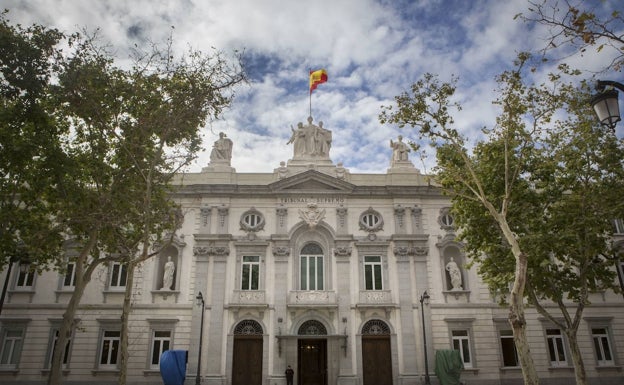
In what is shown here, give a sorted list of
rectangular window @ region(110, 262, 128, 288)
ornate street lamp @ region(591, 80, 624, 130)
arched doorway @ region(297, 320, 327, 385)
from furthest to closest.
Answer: rectangular window @ region(110, 262, 128, 288) < arched doorway @ region(297, 320, 327, 385) < ornate street lamp @ region(591, 80, 624, 130)

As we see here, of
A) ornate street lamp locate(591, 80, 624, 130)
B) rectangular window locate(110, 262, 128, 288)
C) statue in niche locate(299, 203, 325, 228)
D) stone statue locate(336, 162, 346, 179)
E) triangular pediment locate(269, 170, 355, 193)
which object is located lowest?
ornate street lamp locate(591, 80, 624, 130)

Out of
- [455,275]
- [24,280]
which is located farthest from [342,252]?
[24,280]

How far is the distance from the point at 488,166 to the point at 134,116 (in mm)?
15315

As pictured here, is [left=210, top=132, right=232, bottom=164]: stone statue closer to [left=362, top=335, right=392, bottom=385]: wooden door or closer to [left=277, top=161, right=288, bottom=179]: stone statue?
[left=277, top=161, right=288, bottom=179]: stone statue

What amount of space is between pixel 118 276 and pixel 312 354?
12.1 metres

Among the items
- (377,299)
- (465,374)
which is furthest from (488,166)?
(465,374)

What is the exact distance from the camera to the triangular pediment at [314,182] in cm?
2903

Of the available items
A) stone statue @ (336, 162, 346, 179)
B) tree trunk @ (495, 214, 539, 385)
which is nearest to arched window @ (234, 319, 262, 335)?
stone statue @ (336, 162, 346, 179)

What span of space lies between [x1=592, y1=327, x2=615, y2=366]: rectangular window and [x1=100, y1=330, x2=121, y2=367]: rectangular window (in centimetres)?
2704

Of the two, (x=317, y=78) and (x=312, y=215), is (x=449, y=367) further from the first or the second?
(x=317, y=78)

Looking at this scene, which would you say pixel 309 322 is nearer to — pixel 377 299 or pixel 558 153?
pixel 377 299

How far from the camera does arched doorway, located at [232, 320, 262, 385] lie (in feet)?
83.7

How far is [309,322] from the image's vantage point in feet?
88.2

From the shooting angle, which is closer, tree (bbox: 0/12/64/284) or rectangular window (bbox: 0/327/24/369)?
tree (bbox: 0/12/64/284)
